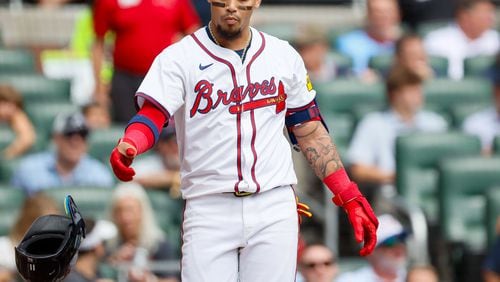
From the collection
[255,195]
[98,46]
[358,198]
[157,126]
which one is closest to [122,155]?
[157,126]

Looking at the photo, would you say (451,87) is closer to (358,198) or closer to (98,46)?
(98,46)

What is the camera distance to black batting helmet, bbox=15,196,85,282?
15.2ft

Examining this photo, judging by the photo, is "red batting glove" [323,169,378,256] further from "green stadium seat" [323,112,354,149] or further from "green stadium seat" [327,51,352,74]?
"green stadium seat" [327,51,352,74]

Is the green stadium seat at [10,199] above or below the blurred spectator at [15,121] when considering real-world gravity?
below

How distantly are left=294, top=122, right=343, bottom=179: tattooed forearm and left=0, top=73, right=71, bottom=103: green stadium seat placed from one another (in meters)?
5.48

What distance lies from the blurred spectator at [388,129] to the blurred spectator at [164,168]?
1203 millimetres

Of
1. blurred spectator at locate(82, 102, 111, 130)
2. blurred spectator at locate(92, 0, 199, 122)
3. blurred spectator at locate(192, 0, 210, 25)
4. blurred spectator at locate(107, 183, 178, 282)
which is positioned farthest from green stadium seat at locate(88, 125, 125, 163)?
blurred spectator at locate(192, 0, 210, 25)

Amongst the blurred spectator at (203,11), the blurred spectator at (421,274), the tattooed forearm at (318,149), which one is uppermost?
the tattooed forearm at (318,149)

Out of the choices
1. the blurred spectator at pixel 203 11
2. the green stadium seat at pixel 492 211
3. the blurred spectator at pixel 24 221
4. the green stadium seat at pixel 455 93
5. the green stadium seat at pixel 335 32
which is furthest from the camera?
the green stadium seat at pixel 335 32

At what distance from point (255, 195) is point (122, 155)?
0.62 meters

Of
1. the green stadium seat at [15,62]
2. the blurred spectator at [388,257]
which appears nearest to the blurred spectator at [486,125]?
the blurred spectator at [388,257]

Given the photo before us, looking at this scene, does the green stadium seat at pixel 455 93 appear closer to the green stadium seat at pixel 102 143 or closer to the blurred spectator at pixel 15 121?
the green stadium seat at pixel 102 143

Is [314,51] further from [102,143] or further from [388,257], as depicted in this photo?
[388,257]

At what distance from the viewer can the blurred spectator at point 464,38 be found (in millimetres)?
11359
